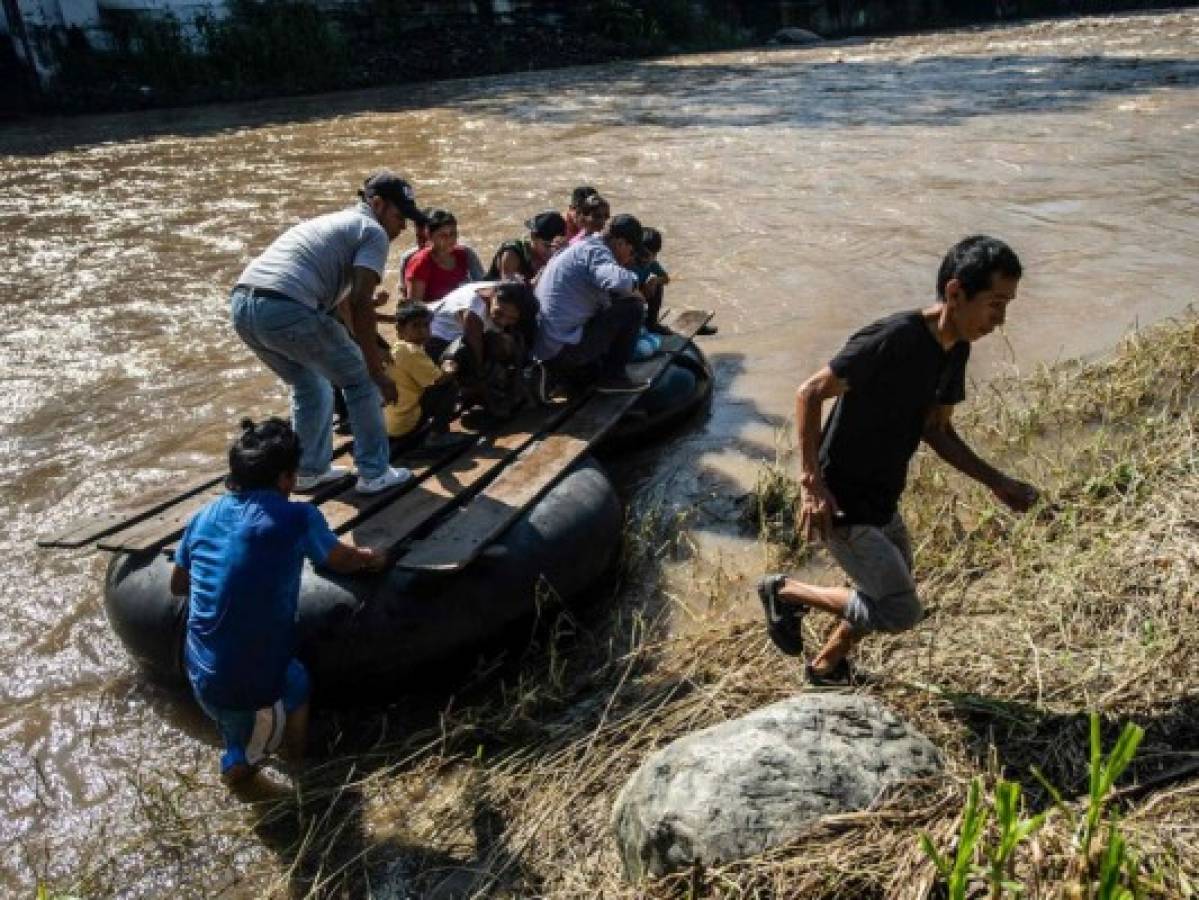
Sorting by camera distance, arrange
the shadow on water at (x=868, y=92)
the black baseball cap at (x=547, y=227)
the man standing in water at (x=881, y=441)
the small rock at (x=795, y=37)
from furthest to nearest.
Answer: the small rock at (x=795, y=37)
the shadow on water at (x=868, y=92)
the black baseball cap at (x=547, y=227)
the man standing in water at (x=881, y=441)

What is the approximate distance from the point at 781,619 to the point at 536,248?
3.66 meters

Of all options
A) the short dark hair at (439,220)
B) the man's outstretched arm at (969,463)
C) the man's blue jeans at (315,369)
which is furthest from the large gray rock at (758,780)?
the short dark hair at (439,220)

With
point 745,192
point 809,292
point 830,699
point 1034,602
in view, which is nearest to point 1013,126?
point 745,192

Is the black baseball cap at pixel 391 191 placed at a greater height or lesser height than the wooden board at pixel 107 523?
greater

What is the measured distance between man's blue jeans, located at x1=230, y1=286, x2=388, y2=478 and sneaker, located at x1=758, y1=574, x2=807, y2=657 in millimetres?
1867

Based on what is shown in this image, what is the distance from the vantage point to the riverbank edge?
846 inches

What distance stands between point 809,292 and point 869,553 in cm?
596

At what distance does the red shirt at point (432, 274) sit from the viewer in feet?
20.4

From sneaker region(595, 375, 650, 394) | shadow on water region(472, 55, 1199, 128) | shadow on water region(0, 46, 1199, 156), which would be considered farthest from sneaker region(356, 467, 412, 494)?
shadow on water region(0, 46, 1199, 156)

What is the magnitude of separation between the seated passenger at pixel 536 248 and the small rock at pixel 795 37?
86.2 feet

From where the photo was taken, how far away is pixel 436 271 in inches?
245

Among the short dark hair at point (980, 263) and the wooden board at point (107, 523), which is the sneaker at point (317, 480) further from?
the short dark hair at point (980, 263)

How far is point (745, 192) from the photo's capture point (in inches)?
493

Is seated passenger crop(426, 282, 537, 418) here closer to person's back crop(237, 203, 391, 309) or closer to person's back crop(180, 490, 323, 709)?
person's back crop(237, 203, 391, 309)
